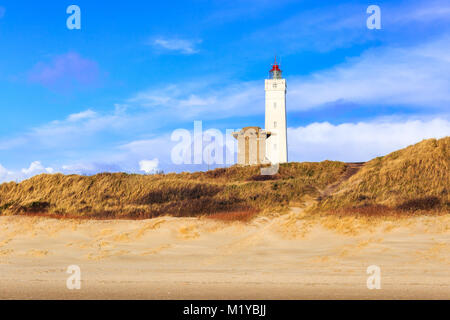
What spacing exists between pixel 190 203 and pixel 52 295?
9.45 m

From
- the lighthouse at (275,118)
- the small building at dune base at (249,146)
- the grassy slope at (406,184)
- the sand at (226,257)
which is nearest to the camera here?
the sand at (226,257)

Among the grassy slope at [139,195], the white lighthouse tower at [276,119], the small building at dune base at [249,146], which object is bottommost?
the grassy slope at [139,195]

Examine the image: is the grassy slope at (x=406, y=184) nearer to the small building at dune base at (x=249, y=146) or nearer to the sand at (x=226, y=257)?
the sand at (x=226, y=257)

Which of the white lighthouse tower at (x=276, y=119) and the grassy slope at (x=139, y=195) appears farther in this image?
the white lighthouse tower at (x=276, y=119)

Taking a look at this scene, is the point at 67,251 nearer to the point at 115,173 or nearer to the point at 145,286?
the point at 145,286

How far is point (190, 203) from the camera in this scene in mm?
18391

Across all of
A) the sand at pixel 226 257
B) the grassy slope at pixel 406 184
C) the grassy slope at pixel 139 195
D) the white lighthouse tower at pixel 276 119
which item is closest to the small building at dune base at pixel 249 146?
the white lighthouse tower at pixel 276 119

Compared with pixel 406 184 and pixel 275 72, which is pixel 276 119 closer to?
pixel 275 72

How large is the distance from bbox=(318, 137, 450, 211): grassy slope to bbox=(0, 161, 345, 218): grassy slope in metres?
2.05

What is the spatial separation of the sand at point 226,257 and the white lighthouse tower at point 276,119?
37.0m

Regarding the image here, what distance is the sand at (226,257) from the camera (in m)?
9.49

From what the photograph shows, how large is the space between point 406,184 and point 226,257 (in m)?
8.58

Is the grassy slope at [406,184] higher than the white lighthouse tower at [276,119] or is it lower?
lower

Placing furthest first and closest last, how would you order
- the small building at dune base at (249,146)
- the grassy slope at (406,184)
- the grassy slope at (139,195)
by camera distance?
the small building at dune base at (249,146)
the grassy slope at (139,195)
the grassy slope at (406,184)
